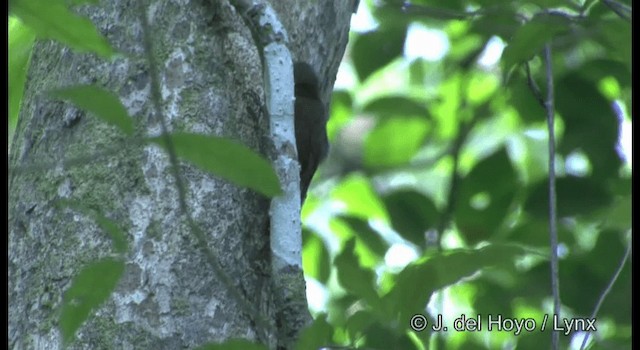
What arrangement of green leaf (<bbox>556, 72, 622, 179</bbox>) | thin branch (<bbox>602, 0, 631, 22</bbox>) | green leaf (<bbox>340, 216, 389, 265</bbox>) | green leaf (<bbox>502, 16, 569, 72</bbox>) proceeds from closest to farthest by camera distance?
green leaf (<bbox>502, 16, 569, 72</bbox>)
thin branch (<bbox>602, 0, 631, 22</bbox>)
green leaf (<bbox>340, 216, 389, 265</bbox>)
green leaf (<bbox>556, 72, 622, 179</bbox>)

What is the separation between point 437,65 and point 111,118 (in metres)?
2.39

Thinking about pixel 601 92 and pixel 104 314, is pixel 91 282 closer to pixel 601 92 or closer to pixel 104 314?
pixel 104 314

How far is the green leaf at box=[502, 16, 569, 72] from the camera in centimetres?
151

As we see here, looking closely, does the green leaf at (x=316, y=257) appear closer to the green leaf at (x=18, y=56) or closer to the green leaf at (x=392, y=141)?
the green leaf at (x=392, y=141)

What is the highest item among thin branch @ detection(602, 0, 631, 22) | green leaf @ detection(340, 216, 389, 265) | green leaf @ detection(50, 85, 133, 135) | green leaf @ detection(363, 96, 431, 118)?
green leaf @ detection(363, 96, 431, 118)

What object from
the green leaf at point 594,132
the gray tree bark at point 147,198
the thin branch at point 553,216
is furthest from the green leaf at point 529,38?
the green leaf at point 594,132

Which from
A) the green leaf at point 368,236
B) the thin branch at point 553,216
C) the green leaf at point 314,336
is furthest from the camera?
the green leaf at point 368,236

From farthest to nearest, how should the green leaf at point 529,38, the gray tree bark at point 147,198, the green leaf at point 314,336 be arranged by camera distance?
the green leaf at point 529,38 → the gray tree bark at point 147,198 → the green leaf at point 314,336

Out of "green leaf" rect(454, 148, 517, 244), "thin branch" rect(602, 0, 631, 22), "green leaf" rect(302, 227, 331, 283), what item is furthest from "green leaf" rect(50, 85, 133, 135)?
"green leaf" rect(454, 148, 517, 244)

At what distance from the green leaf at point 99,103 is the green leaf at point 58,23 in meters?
0.04

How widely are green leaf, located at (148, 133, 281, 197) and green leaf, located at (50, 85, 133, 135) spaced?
4cm

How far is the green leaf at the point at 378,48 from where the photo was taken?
2.46 metres

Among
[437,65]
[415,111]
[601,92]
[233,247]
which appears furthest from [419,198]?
[233,247]

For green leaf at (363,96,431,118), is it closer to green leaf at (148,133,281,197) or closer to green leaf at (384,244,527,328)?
green leaf at (384,244,527,328)
